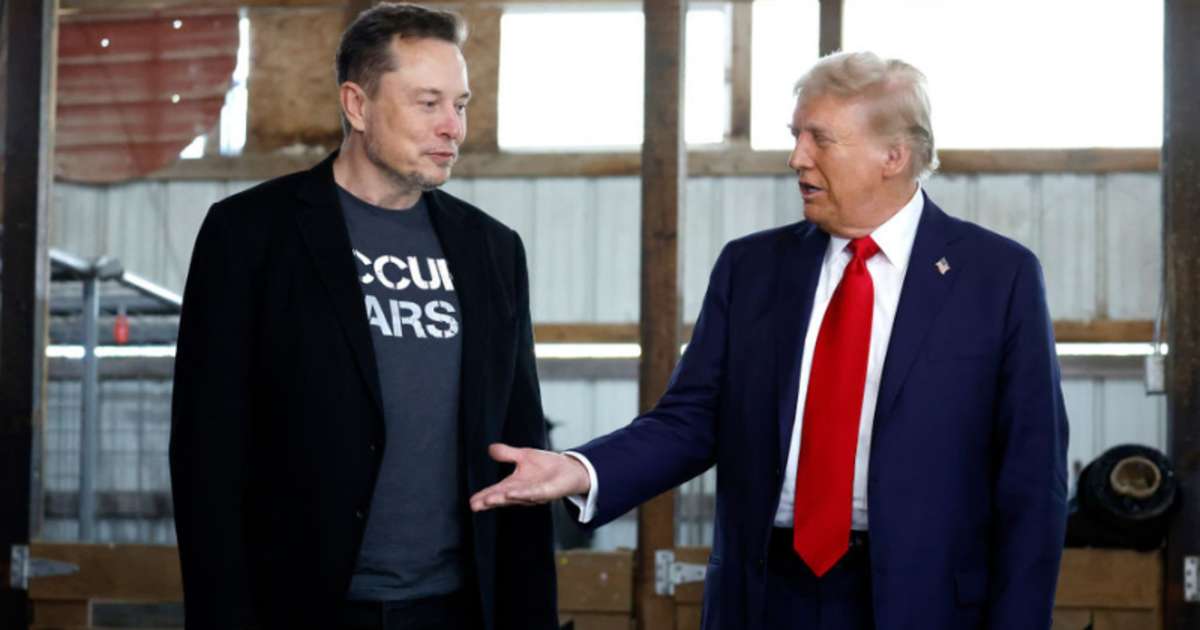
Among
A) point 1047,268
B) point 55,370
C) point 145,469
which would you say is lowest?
point 145,469

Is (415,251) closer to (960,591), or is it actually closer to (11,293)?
(960,591)

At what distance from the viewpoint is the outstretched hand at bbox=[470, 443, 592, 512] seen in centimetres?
240

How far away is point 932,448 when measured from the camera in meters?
2.36

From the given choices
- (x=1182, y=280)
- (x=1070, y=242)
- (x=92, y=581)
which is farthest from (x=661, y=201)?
(x=1070, y=242)

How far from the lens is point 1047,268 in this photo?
1043 cm

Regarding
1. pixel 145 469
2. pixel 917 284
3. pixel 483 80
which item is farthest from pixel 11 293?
pixel 145 469

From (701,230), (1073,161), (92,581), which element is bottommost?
(92,581)

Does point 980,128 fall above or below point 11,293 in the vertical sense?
above

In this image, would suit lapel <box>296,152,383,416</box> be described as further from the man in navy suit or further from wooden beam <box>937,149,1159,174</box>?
wooden beam <box>937,149,1159,174</box>

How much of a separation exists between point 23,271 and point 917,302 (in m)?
3.51

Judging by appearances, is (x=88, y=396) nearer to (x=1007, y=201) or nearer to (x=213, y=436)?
(x=1007, y=201)

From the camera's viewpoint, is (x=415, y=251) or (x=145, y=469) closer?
(x=415, y=251)

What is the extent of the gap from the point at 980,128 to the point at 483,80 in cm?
313

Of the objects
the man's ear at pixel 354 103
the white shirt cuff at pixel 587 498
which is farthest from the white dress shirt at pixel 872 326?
the man's ear at pixel 354 103
